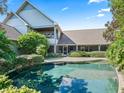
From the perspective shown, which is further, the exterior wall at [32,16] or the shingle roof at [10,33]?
the exterior wall at [32,16]

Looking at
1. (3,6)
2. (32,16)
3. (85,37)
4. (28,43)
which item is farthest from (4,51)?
(85,37)

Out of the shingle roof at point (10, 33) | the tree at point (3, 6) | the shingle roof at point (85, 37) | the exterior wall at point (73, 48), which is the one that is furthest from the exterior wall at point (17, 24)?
the tree at point (3, 6)

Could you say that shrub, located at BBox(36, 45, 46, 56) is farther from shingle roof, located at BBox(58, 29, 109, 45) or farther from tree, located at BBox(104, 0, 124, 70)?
tree, located at BBox(104, 0, 124, 70)

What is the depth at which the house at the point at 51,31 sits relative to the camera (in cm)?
3941

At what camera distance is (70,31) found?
47.4 meters

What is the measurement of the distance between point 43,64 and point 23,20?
15788 mm

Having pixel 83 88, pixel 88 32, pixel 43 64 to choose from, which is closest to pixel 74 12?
pixel 88 32

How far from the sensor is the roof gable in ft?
131

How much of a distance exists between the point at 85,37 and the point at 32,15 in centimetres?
1123

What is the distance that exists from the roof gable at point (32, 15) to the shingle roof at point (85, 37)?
18.4ft

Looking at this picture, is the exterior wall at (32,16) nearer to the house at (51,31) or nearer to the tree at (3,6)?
the house at (51,31)

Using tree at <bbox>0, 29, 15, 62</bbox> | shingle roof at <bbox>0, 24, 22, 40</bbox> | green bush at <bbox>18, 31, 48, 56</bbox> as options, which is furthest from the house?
tree at <bbox>0, 29, 15, 62</bbox>

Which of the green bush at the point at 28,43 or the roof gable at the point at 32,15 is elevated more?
the roof gable at the point at 32,15

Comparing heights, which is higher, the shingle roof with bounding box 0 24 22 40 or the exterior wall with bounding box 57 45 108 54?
the shingle roof with bounding box 0 24 22 40
